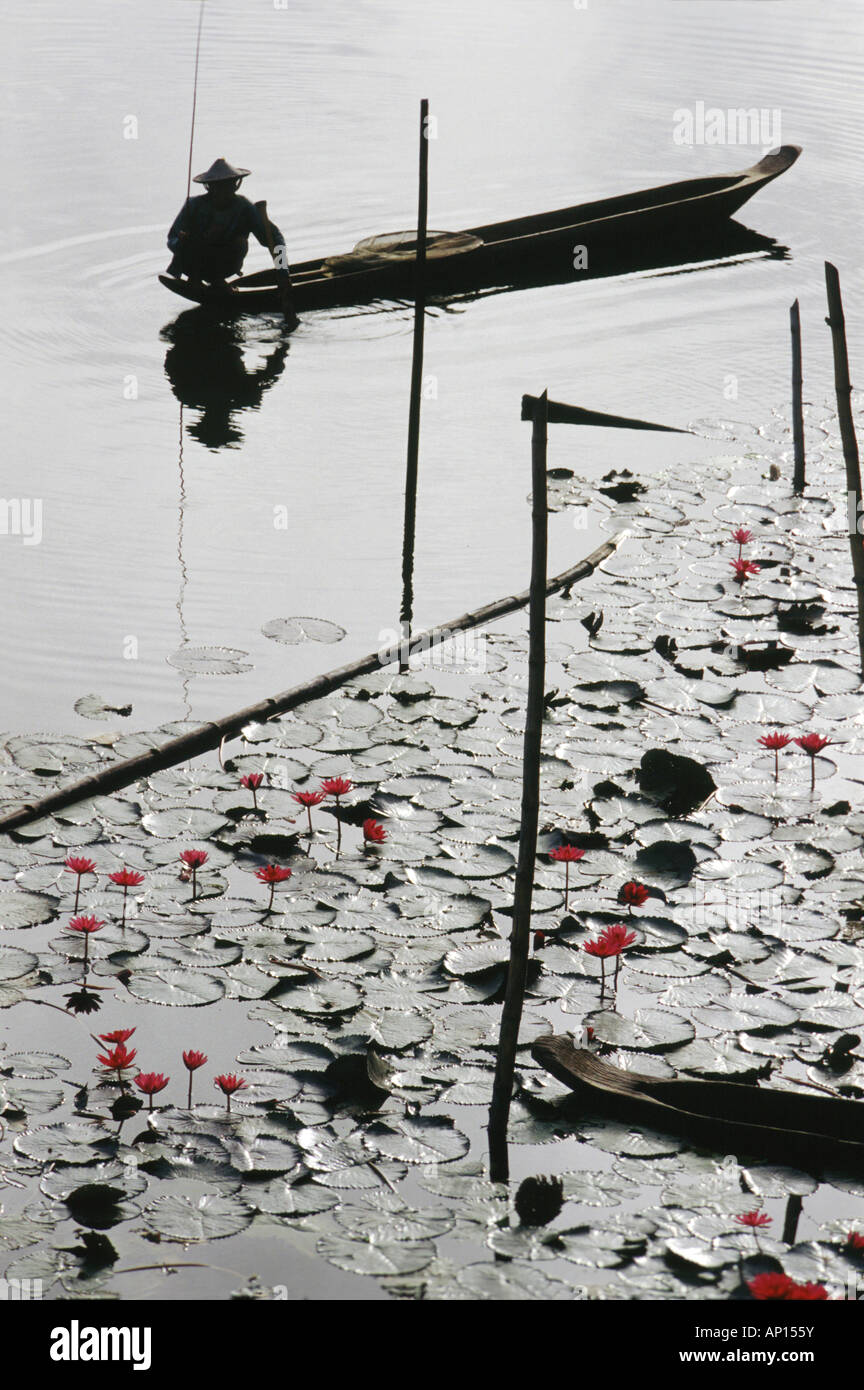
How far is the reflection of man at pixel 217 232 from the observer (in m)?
10.9

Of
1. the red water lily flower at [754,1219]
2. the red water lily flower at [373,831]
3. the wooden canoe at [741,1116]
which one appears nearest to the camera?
the red water lily flower at [754,1219]

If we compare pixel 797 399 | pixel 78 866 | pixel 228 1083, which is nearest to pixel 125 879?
pixel 78 866

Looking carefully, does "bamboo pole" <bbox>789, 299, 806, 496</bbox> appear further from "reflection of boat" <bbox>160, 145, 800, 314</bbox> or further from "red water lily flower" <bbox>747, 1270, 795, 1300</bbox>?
"red water lily flower" <bbox>747, 1270, 795, 1300</bbox>

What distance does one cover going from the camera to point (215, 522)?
8180mm

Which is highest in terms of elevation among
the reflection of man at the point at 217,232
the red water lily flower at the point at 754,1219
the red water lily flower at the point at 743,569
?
the reflection of man at the point at 217,232

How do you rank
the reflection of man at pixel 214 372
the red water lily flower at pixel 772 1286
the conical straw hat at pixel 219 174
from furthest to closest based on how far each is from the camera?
the conical straw hat at pixel 219 174, the reflection of man at pixel 214 372, the red water lily flower at pixel 772 1286

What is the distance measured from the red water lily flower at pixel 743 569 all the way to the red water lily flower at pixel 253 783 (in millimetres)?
2854

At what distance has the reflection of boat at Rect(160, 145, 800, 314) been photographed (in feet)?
38.0

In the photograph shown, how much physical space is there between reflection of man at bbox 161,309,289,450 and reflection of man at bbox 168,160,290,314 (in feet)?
1.30

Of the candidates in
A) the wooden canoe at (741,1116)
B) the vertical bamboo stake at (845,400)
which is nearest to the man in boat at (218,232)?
the vertical bamboo stake at (845,400)

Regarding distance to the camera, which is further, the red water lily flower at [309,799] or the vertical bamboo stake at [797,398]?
the vertical bamboo stake at [797,398]

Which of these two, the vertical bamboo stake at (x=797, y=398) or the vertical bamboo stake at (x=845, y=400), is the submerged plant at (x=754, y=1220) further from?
the vertical bamboo stake at (x=797, y=398)

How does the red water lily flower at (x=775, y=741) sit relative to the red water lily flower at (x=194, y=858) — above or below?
above
